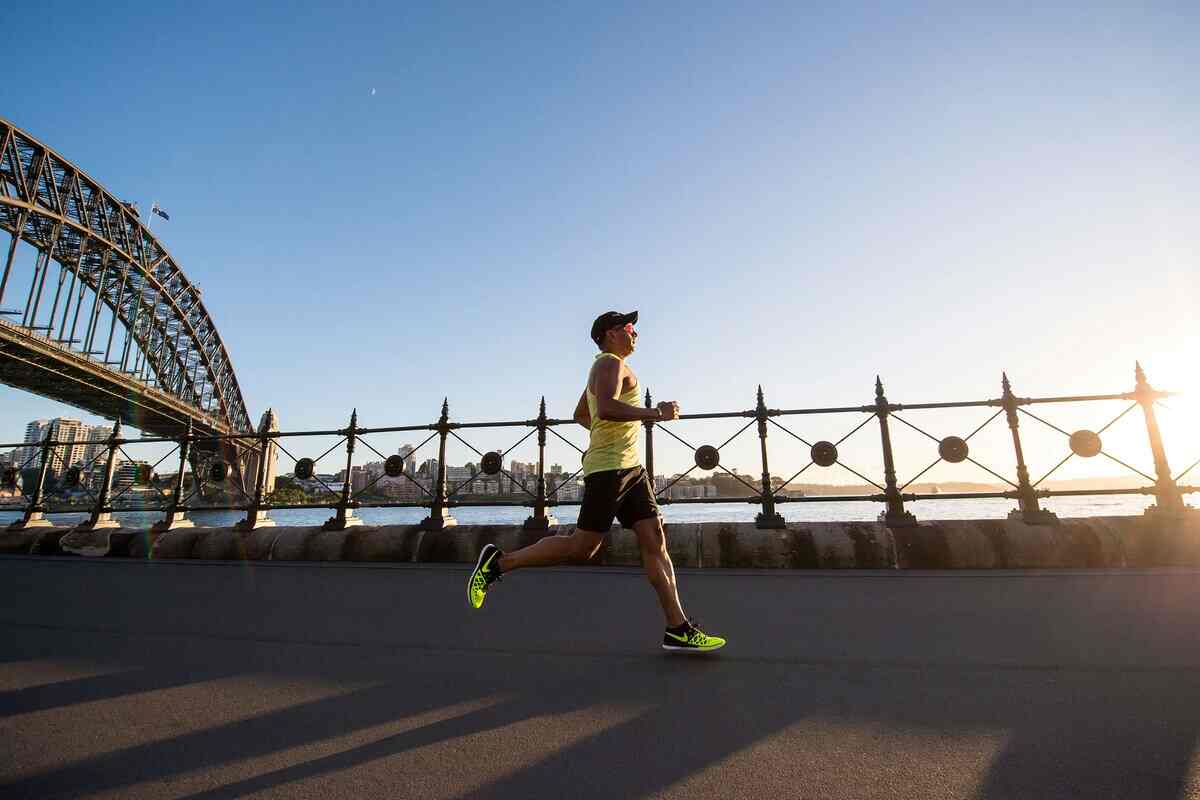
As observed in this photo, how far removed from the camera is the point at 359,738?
168 centimetres

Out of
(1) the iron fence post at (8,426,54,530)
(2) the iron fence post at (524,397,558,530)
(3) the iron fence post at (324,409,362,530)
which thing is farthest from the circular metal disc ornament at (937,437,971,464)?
(1) the iron fence post at (8,426,54,530)

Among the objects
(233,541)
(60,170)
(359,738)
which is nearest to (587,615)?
(359,738)

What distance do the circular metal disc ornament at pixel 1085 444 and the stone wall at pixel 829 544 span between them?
46.2 inches

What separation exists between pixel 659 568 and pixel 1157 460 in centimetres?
612

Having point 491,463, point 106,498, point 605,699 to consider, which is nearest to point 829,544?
point 605,699

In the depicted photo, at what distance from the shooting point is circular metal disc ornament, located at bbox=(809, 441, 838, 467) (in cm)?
657

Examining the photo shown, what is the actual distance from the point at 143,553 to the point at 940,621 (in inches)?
363

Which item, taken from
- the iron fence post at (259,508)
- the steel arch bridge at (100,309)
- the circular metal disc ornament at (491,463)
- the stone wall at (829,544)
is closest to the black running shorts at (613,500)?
the stone wall at (829,544)

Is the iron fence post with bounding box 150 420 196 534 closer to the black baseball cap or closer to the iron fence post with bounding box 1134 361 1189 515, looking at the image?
the black baseball cap

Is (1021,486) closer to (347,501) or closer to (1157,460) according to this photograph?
(1157,460)

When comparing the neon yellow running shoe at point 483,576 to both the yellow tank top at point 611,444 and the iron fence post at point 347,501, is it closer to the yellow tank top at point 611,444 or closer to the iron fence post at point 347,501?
the yellow tank top at point 611,444

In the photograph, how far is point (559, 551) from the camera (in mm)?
3016

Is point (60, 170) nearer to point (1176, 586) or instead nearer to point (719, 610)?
point (719, 610)

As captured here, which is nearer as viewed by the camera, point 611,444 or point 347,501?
point 611,444
